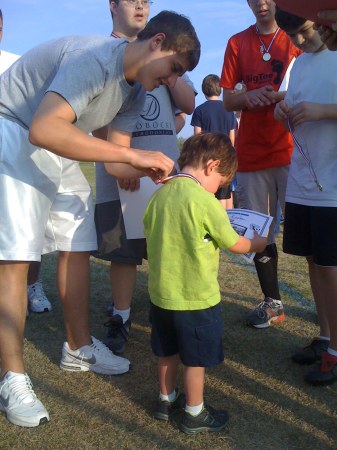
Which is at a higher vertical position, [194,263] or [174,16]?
[174,16]

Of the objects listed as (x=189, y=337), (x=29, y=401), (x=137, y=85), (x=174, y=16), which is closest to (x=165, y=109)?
(x=137, y=85)

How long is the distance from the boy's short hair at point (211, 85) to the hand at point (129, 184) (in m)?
4.22

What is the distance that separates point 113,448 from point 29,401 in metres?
0.46

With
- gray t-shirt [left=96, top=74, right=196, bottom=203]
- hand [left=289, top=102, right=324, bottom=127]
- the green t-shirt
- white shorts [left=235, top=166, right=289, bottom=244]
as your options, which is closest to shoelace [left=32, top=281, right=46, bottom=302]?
gray t-shirt [left=96, top=74, right=196, bottom=203]

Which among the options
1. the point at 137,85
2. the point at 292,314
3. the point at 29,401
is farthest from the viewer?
the point at 292,314

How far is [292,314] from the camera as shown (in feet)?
11.8

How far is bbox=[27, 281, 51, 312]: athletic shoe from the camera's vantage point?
3676 millimetres

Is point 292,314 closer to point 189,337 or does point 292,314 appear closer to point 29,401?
point 189,337

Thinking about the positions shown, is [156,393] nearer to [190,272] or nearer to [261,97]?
[190,272]

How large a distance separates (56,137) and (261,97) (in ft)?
5.04

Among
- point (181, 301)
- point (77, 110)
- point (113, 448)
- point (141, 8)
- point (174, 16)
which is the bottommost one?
point (113, 448)

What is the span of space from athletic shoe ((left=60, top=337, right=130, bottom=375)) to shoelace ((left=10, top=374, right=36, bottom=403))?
390 millimetres

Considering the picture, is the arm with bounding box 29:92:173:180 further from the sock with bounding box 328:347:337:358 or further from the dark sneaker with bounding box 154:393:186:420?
the sock with bounding box 328:347:337:358

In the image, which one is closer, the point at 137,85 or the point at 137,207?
the point at 137,85
